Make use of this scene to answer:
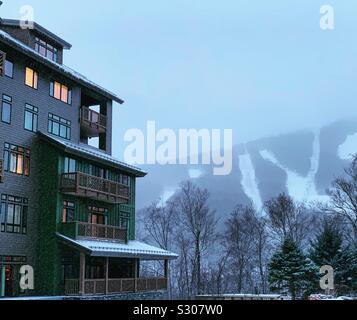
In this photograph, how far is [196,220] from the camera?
27.2 ft

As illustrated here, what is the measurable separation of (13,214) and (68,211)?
2333 millimetres

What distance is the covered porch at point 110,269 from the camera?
1152cm

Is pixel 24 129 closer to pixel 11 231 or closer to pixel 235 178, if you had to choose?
pixel 11 231

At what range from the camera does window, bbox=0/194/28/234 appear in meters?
9.66

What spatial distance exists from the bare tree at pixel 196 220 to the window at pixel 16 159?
3482 mm

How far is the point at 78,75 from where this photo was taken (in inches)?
484

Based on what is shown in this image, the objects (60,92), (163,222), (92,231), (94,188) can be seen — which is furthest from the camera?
(94,188)

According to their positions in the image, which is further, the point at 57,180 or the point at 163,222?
the point at 57,180

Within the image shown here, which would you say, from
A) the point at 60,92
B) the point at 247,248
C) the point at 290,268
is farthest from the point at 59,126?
the point at 290,268

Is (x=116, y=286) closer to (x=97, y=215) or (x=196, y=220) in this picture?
(x=97, y=215)

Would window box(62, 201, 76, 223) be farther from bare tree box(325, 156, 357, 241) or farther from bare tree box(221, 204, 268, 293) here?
bare tree box(325, 156, 357, 241)

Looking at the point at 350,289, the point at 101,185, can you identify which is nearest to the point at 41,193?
the point at 101,185

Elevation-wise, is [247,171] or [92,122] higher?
[92,122]
